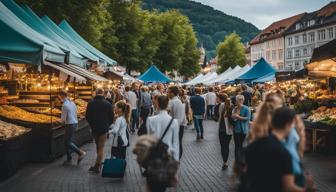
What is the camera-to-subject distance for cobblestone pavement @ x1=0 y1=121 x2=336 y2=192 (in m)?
10.2

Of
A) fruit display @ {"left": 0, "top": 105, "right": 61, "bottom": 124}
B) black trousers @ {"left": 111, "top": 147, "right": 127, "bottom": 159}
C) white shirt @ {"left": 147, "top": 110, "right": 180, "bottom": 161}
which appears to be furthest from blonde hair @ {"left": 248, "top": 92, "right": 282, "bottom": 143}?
fruit display @ {"left": 0, "top": 105, "right": 61, "bottom": 124}

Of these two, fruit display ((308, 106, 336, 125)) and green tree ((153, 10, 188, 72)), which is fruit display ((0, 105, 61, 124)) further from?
green tree ((153, 10, 188, 72))

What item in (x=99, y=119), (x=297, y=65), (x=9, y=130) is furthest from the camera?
(x=297, y=65)

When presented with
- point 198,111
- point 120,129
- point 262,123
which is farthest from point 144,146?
point 198,111

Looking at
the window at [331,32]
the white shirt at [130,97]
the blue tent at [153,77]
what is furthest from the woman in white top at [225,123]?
the window at [331,32]

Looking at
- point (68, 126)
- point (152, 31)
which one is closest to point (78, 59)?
point (68, 126)

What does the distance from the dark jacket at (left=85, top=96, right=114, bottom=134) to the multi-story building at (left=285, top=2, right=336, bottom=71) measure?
74.9 metres

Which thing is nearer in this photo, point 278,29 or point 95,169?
point 95,169

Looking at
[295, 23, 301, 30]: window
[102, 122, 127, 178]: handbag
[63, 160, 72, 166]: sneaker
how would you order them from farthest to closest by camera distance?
1. [295, 23, 301, 30]: window
2. [63, 160, 72, 166]: sneaker
3. [102, 122, 127, 178]: handbag

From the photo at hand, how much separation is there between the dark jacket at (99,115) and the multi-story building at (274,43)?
94145 millimetres

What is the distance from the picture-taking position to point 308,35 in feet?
304

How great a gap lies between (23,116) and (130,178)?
4850 mm

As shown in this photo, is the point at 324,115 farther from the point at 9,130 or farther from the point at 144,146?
the point at 144,146

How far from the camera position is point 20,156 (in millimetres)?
12789
